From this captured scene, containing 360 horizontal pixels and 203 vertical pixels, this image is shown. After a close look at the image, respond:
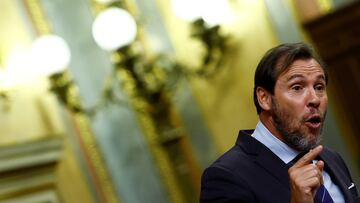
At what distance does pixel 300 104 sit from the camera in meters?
2.03

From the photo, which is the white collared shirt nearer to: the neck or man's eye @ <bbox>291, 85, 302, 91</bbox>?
the neck

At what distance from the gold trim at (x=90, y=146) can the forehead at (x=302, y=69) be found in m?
3.00

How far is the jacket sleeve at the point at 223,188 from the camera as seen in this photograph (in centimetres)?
196

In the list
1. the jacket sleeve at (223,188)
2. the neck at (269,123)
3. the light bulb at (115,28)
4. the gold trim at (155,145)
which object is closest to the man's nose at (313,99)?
the neck at (269,123)

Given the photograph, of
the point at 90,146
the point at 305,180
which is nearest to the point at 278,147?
the point at 305,180

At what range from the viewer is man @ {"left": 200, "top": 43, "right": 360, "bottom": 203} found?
6.53 ft

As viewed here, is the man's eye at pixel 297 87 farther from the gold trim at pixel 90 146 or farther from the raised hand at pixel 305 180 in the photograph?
the gold trim at pixel 90 146

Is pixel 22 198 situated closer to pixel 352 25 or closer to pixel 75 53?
pixel 75 53

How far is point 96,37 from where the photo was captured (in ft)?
15.3

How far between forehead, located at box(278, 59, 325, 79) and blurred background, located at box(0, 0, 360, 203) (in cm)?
255

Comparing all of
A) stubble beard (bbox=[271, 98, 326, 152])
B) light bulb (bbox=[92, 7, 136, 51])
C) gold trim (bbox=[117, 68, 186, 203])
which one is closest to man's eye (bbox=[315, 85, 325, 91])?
stubble beard (bbox=[271, 98, 326, 152])

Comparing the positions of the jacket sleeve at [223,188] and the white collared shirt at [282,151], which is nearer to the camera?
the jacket sleeve at [223,188]

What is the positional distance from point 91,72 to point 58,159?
592mm

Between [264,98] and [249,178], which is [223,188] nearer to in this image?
[249,178]
